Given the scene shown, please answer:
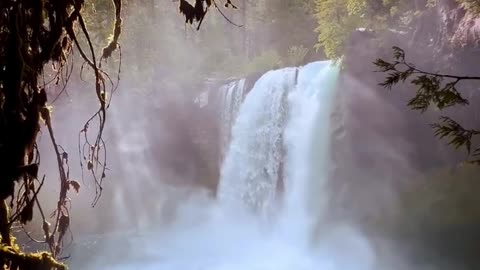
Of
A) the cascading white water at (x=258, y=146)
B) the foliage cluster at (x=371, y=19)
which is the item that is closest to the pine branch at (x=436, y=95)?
the foliage cluster at (x=371, y=19)

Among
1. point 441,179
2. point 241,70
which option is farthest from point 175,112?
point 441,179

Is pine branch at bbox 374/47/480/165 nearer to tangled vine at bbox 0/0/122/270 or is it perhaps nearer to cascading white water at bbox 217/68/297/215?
tangled vine at bbox 0/0/122/270

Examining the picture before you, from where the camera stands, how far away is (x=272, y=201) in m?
15.0

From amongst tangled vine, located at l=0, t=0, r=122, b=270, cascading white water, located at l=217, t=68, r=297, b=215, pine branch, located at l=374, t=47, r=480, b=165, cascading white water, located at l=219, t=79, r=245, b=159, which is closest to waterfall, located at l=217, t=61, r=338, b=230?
cascading white water, located at l=217, t=68, r=297, b=215

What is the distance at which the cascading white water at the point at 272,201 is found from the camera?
42.5 ft

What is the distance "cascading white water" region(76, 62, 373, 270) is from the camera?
12953mm

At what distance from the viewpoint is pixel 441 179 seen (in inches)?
455

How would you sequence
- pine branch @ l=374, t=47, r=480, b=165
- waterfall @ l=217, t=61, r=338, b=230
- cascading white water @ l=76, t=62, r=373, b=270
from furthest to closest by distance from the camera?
1. waterfall @ l=217, t=61, r=338, b=230
2. cascading white water @ l=76, t=62, r=373, b=270
3. pine branch @ l=374, t=47, r=480, b=165

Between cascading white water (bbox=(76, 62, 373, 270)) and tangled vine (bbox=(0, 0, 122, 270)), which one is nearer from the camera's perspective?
tangled vine (bbox=(0, 0, 122, 270))

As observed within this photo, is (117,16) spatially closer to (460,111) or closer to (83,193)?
(460,111)

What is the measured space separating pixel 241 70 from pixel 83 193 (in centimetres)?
1072

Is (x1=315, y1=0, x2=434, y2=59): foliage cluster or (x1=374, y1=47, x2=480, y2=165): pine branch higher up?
(x1=315, y1=0, x2=434, y2=59): foliage cluster

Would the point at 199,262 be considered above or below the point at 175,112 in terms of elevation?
below

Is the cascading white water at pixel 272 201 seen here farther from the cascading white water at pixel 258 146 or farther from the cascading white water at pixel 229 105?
the cascading white water at pixel 229 105
